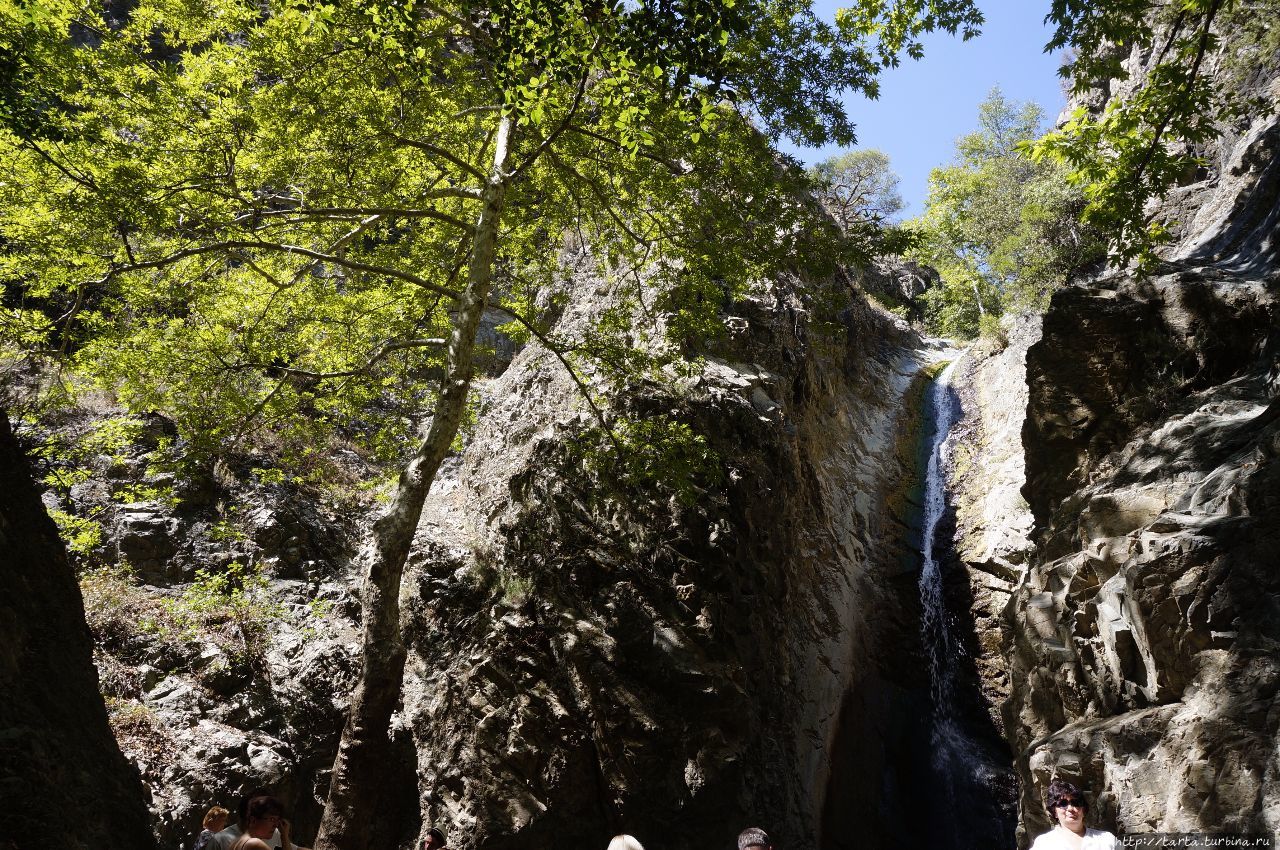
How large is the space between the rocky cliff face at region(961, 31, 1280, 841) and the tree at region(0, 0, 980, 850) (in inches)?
175

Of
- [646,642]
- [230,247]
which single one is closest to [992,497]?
[646,642]

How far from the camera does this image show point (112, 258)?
6844mm

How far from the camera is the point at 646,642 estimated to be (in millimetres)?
9281

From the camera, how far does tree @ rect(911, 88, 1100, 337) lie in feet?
69.7

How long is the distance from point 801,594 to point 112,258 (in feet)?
36.4

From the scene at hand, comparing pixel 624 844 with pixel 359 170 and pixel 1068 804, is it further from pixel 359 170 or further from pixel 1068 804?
pixel 359 170

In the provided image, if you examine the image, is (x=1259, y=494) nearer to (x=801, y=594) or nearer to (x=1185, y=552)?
(x=1185, y=552)

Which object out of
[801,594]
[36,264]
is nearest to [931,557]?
[801,594]

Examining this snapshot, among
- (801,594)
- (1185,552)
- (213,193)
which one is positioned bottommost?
(1185,552)

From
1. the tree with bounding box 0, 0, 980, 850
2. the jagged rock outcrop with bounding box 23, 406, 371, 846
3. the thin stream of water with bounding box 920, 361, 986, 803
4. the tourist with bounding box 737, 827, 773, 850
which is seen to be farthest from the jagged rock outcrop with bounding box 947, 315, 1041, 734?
the jagged rock outcrop with bounding box 23, 406, 371, 846

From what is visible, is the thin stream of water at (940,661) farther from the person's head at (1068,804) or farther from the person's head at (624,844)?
the person's head at (624,844)

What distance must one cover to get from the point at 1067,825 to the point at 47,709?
259 inches

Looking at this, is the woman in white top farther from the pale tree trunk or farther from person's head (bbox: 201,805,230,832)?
person's head (bbox: 201,805,230,832)

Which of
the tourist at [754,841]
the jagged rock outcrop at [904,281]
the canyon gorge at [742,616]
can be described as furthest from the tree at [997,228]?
the tourist at [754,841]
